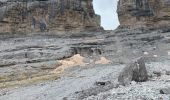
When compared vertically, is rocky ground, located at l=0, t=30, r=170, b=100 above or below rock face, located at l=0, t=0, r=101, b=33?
below

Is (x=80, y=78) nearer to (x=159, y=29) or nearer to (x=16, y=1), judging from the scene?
(x=159, y=29)

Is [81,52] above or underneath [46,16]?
underneath

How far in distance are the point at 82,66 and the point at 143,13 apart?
73.8ft

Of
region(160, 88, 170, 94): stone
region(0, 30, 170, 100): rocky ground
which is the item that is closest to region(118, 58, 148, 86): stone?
region(0, 30, 170, 100): rocky ground

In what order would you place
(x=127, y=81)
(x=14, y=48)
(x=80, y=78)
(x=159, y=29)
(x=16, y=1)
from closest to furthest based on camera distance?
1. (x=127, y=81)
2. (x=80, y=78)
3. (x=14, y=48)
4. (x=159, y=29)
5. (x=16, y=1)

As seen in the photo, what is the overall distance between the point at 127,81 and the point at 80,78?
8.43 meters

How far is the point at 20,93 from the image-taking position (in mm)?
38750

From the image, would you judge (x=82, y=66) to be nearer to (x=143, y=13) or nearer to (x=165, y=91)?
(x=165, y=91)

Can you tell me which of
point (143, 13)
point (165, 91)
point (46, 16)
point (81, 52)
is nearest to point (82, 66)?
point (81, 52)

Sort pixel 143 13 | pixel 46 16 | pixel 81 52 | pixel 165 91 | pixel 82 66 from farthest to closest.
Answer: pixel 46 16, pixel 143 13, pixel 81 52, pixel 82 66, pixel 165 91

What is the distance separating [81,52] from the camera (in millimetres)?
56094

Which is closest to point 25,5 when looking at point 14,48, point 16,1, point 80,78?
point 16,1

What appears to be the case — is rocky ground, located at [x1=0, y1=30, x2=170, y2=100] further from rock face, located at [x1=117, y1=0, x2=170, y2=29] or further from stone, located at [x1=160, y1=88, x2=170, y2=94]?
rock face, located at [x1=117, y1=0, x2=170, y2=29]

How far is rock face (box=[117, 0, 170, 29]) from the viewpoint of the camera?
68.4 meters
